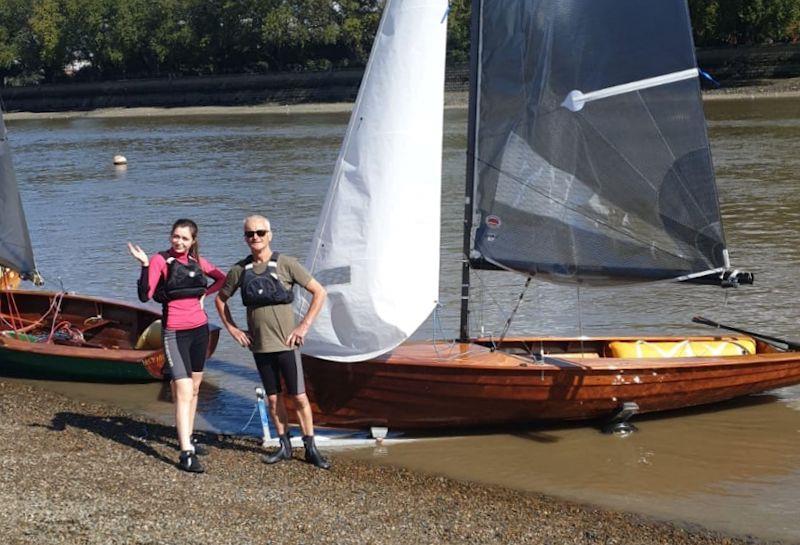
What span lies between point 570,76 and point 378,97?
148 cm

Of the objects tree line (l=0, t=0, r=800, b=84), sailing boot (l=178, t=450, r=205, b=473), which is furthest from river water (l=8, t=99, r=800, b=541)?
tree line (l=0, t=0, r=800, b=84)

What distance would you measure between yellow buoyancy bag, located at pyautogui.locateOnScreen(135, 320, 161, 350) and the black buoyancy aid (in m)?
4.01

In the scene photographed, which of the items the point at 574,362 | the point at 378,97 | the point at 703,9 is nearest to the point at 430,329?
the point at 574,362

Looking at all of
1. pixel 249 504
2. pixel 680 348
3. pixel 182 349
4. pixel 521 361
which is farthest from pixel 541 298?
pixel 249 504

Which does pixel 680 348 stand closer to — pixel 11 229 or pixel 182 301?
pixel 182 301

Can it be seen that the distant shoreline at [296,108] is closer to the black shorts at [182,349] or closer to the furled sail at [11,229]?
the furled sail at [11,229]

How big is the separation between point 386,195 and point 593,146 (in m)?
1.69

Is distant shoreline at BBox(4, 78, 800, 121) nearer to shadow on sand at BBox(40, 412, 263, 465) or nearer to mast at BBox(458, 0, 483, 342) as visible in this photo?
mast at BBox(458, 0, 483, 342)

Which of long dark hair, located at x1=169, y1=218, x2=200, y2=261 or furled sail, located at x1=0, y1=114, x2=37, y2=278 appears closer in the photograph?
long dark hair, located at x1=169, y1=218, x2=200, y2=261

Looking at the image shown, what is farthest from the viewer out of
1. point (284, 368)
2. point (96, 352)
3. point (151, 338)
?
point (151, 338)

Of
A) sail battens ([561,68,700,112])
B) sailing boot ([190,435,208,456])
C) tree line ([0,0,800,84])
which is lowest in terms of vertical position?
sailing boot ([190,435,208,456])

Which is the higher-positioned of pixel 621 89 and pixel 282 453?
pixel 621 89

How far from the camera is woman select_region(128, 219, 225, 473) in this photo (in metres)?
7.49

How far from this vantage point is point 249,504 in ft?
23.3
